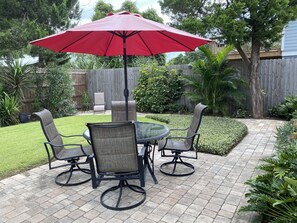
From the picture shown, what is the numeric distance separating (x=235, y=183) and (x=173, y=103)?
6.58 m

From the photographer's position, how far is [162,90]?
965 centimetres

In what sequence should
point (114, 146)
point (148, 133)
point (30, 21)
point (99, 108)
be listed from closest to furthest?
point (114, 146) < point (148, 133) < point (30, 21) < point (99, 108)

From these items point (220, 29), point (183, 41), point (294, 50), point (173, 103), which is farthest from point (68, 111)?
point (294, 50)

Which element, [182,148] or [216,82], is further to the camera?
[216,82]

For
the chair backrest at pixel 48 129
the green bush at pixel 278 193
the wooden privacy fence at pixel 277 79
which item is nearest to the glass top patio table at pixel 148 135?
the chair backrest at pixel 48 129

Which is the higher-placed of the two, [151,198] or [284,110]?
[284,110]

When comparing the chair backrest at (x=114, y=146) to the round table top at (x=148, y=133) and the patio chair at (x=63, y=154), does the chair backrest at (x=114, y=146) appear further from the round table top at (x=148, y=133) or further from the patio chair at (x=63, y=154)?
the patio chair at (x=63, y=154)

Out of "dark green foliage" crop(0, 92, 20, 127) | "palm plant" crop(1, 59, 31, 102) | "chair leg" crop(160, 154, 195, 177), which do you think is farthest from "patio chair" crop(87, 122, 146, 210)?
"palm plant" crop(1, 59, 31, 102)

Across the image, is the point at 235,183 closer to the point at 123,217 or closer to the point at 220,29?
the point at 123,217

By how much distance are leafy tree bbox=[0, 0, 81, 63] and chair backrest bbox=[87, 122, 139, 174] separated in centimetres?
879

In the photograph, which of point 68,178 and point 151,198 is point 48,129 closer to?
point 68,178

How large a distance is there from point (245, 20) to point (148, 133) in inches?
214

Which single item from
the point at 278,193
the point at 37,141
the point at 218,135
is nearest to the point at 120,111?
the point at 37,141

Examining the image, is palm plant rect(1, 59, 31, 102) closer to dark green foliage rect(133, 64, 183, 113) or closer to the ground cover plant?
dark green foliage rect(133, 64, 183, 113)
